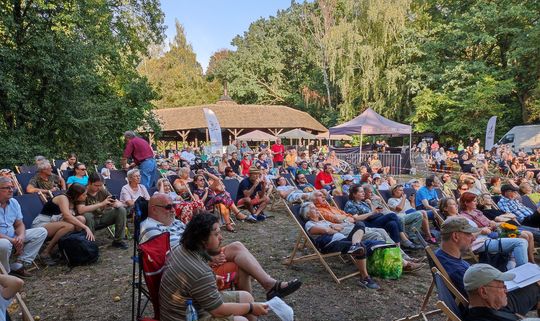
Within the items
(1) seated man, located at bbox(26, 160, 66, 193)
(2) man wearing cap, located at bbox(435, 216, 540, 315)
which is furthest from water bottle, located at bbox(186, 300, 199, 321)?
(1) seated man, located at bbox(26, 160, 66, 193)

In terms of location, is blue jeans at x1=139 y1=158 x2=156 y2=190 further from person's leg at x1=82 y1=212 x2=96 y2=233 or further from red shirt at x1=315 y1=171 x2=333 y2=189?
red shirt at x1=315 y1=171 x2=333 y2=189

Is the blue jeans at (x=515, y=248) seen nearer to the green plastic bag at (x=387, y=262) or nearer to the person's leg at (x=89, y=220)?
the green plastic bag at (x=387, y=262)

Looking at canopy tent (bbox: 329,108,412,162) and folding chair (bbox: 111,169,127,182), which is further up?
canopy tent (bbox: 329,108,412,162)

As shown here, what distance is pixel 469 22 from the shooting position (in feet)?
80.7

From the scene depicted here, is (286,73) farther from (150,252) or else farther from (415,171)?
(150,252)

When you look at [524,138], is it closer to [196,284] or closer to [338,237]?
[338,237]

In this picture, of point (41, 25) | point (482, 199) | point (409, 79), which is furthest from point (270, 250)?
point (409, 79)

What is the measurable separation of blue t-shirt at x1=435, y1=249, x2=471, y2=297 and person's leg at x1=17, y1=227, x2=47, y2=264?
14.7 feet

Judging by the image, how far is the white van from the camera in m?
22.1

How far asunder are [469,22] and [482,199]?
73.6 ft

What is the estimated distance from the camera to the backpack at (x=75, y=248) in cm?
493

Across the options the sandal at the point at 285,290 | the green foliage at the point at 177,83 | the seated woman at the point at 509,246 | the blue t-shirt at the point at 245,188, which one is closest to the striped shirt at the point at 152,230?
the sandal at the point at 285,290

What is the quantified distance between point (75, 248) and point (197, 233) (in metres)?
3.10

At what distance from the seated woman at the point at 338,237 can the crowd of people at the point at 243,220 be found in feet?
0.04
